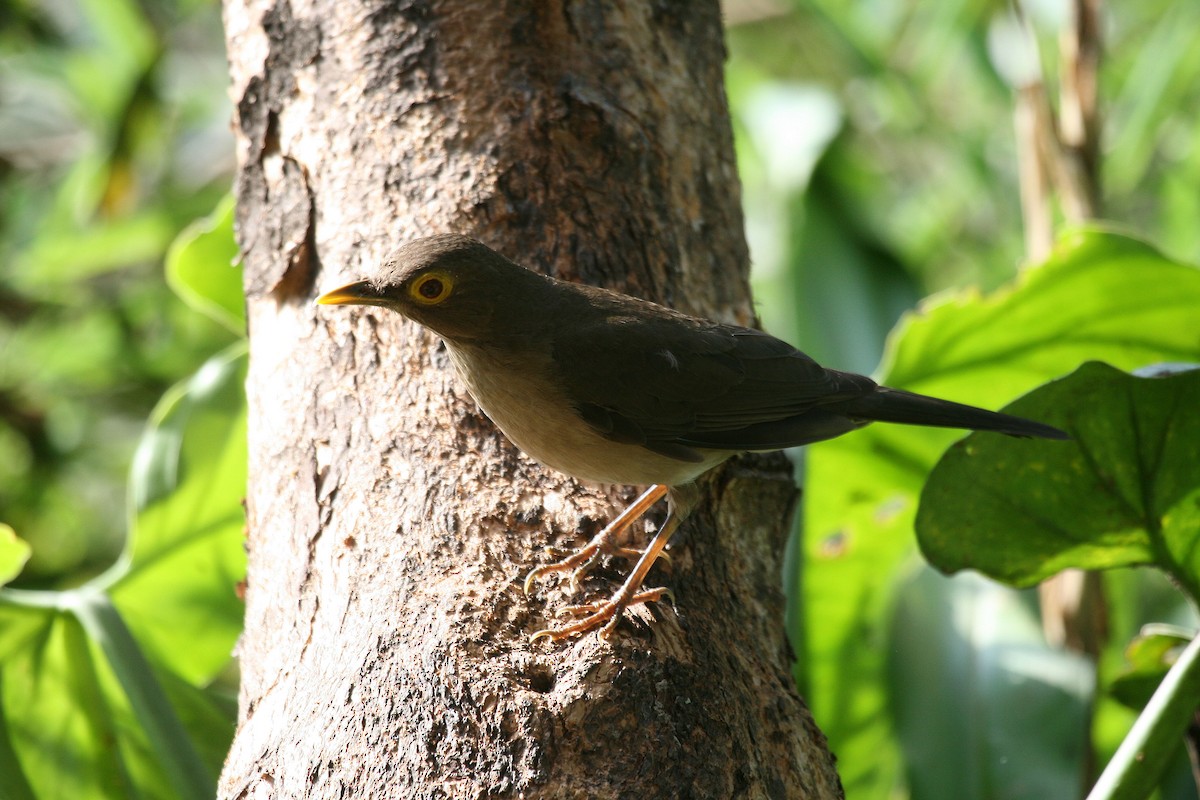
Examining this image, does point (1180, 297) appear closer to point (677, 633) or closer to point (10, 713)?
point (677, 633)

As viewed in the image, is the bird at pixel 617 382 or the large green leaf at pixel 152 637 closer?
the bird at pixel 617 382

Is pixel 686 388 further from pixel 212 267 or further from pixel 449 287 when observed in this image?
pixel 212 267

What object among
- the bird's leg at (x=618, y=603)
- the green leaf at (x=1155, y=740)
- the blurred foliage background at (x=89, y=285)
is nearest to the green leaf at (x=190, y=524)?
the bird's leg at (x=618, y=603)

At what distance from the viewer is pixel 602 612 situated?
240 centimetres

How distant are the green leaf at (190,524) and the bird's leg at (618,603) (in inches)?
69.9

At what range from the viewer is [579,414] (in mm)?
2924

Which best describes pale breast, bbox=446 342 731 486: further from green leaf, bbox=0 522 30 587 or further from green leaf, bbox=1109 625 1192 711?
green leaf, bbox=1109 625 1192 711

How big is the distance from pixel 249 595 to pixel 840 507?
2.30 m

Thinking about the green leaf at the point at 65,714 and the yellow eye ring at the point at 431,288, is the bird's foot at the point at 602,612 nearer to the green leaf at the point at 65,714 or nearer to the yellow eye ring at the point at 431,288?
the yellow eye ring at the point at 431,288

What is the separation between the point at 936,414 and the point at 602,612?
3.80 ft

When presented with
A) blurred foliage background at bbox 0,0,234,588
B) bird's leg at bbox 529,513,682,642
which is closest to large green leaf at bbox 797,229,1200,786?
bird's leg at bbox 529,513,682,642

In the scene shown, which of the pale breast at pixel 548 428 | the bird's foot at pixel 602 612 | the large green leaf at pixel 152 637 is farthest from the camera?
the large green leaf at pixel 152 637

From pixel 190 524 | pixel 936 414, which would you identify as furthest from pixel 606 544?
pixel 190 524

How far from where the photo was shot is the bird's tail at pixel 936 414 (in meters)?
2.80
